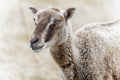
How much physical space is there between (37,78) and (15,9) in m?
1.36

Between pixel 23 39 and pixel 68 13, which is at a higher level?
pixel 68 13

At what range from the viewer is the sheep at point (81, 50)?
292 inches

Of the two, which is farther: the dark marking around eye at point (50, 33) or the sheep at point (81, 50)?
the sheep at point (81, 50)

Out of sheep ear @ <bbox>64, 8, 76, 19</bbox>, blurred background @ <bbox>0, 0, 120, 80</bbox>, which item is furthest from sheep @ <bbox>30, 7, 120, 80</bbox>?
blurred background @ <bbox>0, 0, 120, 80</bbox>

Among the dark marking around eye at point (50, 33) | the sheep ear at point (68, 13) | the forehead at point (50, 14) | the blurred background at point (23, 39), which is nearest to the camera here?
the dark marking around eye at point (50, 33)

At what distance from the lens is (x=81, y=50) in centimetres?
772

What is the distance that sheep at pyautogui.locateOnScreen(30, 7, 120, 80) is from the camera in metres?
7.43

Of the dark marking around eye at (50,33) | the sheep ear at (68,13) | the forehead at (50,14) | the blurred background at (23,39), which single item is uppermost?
the forehead at (50,14)

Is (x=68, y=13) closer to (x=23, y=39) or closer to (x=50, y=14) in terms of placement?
(x=50, y=14)

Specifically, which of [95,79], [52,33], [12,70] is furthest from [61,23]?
[12,70]

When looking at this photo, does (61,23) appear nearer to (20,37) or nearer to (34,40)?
A: (34,40)

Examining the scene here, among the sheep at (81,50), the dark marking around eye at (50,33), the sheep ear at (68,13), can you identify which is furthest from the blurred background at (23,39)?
the dark marking around eye at (50,33)

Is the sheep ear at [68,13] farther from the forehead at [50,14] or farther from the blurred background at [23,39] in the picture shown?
the blurred background at [23,39]

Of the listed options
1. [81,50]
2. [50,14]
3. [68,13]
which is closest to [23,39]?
[81,50]
